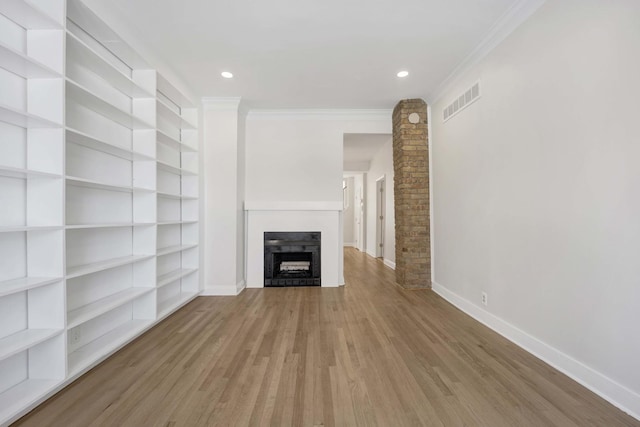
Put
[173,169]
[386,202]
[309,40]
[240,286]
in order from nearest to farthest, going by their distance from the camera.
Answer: [309,40]
[173,169]
[240,286]
[386,202]

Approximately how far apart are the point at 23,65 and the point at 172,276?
7.05ft

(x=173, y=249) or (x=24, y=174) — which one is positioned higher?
(x=24, y=174)

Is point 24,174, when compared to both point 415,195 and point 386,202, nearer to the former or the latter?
point 415,195

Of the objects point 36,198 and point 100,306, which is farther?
point 100,306

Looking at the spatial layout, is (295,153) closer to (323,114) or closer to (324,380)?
(323,114)

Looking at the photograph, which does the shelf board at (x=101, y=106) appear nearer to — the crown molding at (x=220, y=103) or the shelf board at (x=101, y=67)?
the shelf board at (x=101, y=67)

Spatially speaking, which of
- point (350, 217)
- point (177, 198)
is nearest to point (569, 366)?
point (177, 198)

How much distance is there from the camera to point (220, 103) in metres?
3.73

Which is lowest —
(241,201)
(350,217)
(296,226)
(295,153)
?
(296,226)

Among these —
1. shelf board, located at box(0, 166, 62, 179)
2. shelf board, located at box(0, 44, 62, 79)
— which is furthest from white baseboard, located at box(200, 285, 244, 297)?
shelf board, located at box(0, 44, 62, 79)

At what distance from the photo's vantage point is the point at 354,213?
923cm

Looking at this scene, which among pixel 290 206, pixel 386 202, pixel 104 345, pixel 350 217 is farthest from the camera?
pixel 350 217

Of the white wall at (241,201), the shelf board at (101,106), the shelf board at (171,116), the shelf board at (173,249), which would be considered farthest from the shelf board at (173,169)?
the shelf board at (173,249)

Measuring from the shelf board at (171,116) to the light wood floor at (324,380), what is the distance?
2.20 meters
